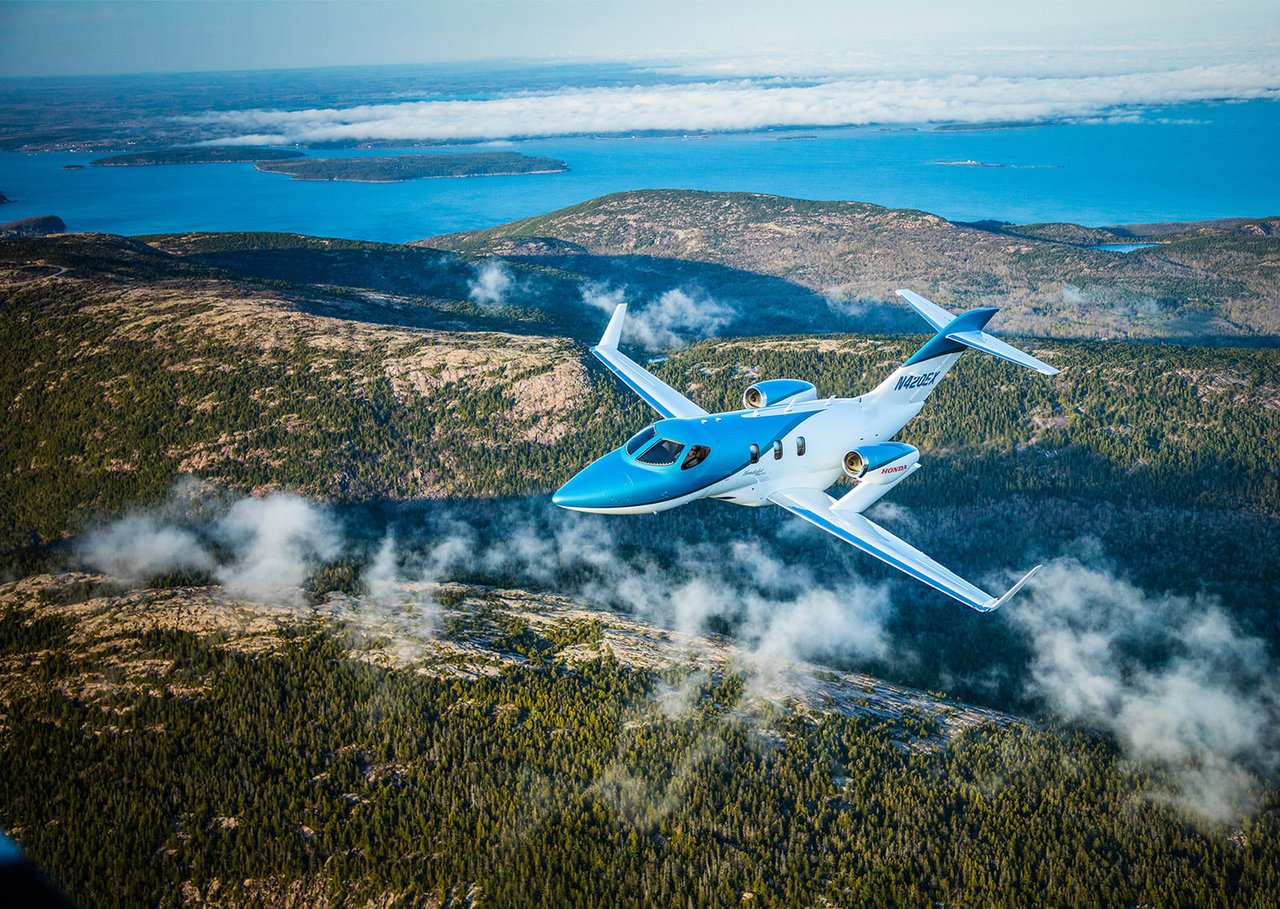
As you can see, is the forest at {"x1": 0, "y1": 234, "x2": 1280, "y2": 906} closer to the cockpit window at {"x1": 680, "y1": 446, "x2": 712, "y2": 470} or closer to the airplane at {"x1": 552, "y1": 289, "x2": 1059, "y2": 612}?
the airplane at {"x1": 552, "y1": 289, "x2": 1059, "y2": 612}

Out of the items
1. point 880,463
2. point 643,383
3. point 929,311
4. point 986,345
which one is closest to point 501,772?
point 643,383

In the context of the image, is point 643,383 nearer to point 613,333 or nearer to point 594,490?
point 613,333

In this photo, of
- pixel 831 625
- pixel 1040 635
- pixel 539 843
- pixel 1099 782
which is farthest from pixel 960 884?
pixel 1040 635

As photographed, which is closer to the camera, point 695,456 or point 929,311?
point 695,456

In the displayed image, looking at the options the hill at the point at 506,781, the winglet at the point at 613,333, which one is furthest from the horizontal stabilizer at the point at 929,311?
the hill at the point at 506,781

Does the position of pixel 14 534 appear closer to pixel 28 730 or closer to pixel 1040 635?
pixel 28 730

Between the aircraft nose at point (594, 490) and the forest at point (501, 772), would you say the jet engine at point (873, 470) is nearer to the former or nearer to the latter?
the aircraft nose at point (594, 490)
